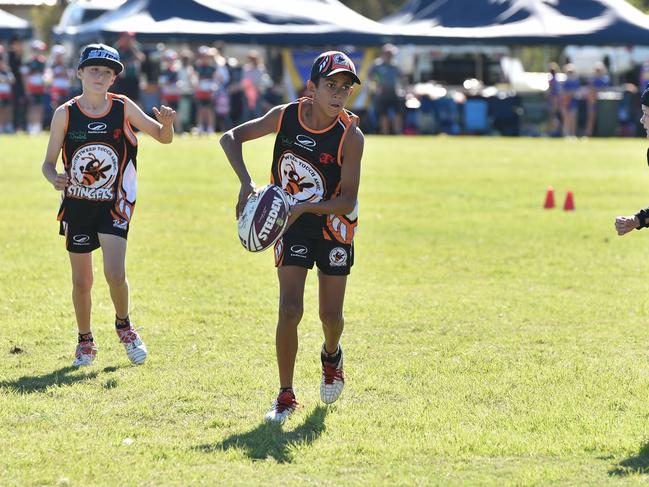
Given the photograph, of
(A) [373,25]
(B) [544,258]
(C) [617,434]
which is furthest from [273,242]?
(A) [373,25]

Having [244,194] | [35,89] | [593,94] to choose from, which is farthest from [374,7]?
[244,194]

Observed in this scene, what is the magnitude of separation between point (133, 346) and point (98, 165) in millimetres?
1225

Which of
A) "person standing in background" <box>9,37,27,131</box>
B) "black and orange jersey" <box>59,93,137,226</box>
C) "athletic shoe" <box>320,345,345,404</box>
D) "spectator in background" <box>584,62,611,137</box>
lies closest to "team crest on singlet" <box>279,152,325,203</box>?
"athletic shoe" <box>320,345,345,404</box>

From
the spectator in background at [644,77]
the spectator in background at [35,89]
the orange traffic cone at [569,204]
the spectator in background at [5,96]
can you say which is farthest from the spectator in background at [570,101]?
the orange traffic cone at [569,204]

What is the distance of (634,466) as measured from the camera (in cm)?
589

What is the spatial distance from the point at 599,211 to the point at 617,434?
38.1 ft

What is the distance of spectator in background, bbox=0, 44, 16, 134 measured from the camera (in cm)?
3141

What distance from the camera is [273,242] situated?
6.57 metres

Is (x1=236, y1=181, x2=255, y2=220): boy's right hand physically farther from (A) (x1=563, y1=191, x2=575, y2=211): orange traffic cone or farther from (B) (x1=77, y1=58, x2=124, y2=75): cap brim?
(A) (x1=563, y1=191, x2=575, y2=211): orange traffic cone

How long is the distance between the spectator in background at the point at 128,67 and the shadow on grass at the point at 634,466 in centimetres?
2355

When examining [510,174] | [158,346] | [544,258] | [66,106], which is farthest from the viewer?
[510,174]

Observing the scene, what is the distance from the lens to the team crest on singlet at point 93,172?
799 cm

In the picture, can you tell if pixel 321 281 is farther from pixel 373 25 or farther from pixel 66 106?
pixel 373 25

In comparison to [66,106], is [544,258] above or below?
below
